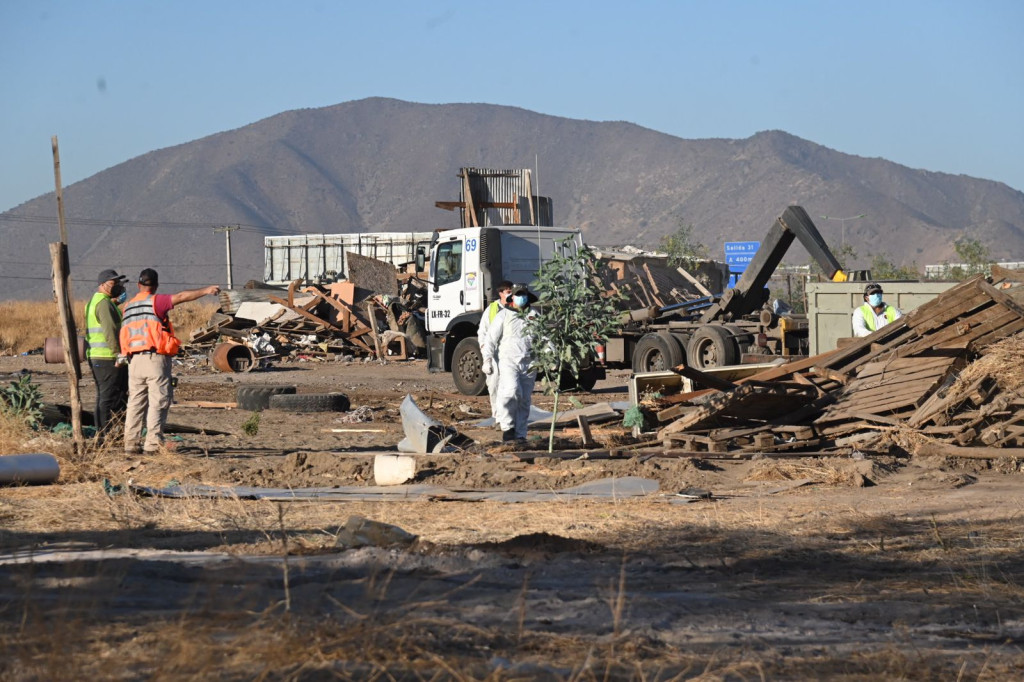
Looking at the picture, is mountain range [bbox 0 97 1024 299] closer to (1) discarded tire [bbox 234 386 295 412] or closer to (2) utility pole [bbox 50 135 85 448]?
(1) discarded tire [bbox 234 386 295 412]

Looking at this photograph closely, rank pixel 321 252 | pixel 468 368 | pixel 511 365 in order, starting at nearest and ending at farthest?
pixel 511 365, pixel 468 368, pixel 321 252

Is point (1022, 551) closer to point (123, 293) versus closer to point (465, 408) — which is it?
point (123, 293)

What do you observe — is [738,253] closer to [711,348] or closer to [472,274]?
[711,348]

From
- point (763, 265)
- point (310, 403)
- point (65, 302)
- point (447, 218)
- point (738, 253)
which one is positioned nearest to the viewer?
point (65, 302)

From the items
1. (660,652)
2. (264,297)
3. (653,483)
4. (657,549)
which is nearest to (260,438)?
(653,483)

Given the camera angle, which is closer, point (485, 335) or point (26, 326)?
point (485, 335)

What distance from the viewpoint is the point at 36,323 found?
40812 mm

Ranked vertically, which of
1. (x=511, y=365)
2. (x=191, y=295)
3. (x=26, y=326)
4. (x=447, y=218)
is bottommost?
(x=511, y=365)

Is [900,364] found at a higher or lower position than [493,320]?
lower

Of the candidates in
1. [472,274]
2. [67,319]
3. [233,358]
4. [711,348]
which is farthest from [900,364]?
[233,358]

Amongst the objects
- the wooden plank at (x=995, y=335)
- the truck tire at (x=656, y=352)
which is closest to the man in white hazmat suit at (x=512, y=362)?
the wooden plank at (x=995, y=335)

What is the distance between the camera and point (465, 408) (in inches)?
674

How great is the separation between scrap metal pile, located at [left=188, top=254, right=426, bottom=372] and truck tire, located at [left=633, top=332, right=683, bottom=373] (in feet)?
33.3

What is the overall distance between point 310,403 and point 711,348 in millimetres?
7059
